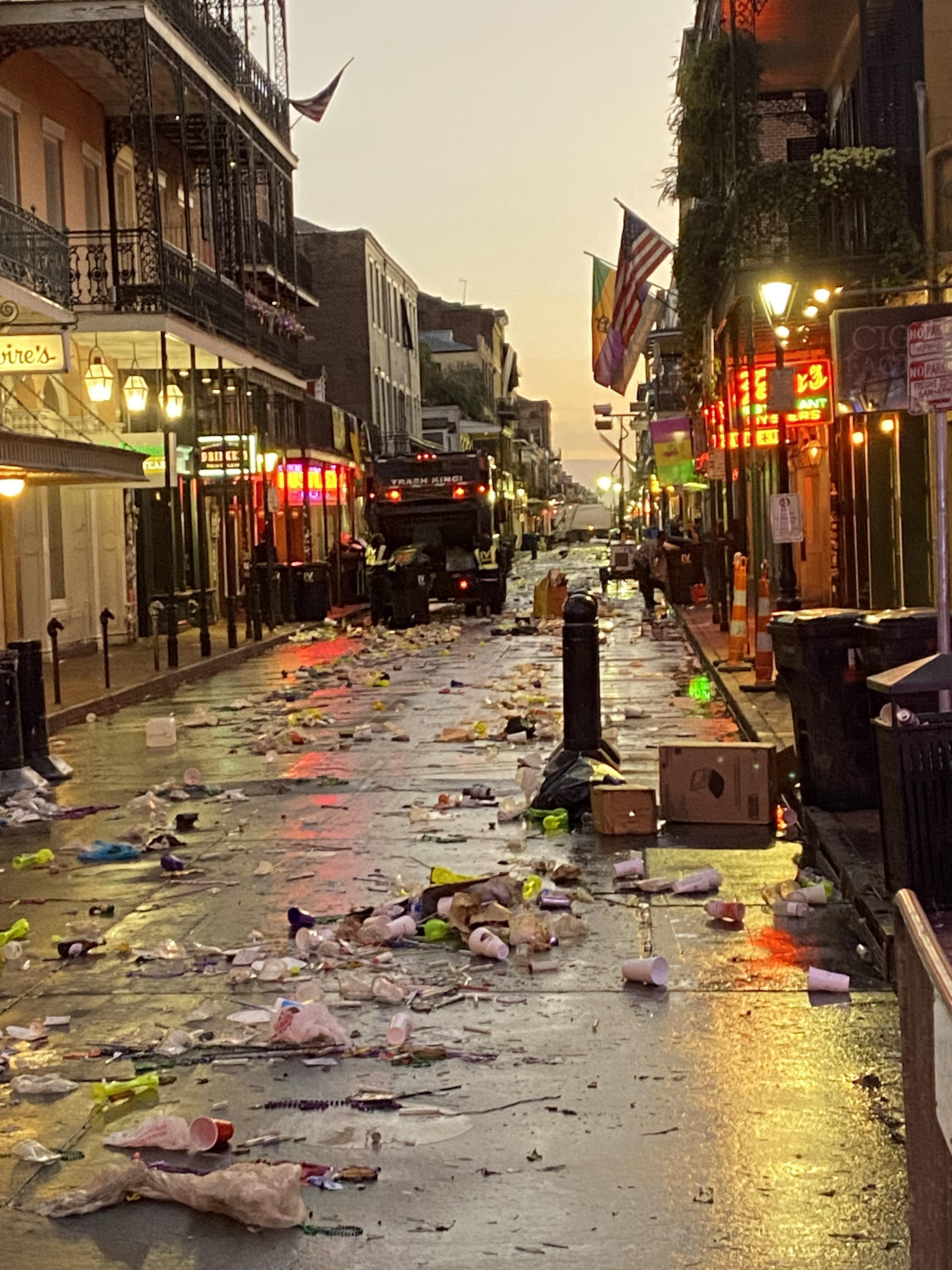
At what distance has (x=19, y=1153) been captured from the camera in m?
5.35

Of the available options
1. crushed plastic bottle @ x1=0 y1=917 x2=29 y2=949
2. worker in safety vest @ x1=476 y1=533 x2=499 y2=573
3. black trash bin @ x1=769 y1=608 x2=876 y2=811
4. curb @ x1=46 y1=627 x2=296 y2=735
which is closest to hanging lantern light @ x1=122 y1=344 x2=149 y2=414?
curb @ x1=46 y1=627 x2=296 y2=735

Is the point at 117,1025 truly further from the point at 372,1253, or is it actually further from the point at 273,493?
the point at 273,493

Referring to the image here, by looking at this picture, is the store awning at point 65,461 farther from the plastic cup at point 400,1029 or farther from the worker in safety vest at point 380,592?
the worker in safety vest at point 380,592

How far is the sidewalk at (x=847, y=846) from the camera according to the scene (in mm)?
7336

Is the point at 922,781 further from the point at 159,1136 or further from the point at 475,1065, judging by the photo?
the point at 159,1136

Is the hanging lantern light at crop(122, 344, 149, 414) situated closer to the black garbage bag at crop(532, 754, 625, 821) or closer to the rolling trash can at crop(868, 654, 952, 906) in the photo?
the black garbage bag at crop(532, 754, 625, 821)

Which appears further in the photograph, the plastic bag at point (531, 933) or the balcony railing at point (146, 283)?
the balcony railing at point (146, 283)

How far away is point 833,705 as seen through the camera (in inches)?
386

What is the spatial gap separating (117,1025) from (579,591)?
678 cm

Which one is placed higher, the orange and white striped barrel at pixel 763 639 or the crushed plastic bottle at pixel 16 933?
the orange and white striped barrel at pixel 763 639

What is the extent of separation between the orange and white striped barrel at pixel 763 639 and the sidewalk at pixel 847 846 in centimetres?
200

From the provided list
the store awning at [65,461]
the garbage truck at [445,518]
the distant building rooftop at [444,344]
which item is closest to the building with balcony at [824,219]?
the store awning at [65,461]

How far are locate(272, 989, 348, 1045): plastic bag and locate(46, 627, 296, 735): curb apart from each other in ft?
35.0

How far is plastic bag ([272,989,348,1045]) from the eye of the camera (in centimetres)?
643
